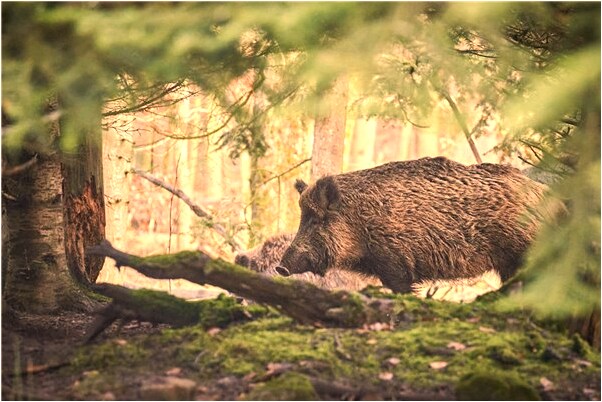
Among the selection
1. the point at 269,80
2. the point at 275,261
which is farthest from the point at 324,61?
the point at 275,261

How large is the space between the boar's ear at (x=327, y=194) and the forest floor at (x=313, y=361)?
1729mm

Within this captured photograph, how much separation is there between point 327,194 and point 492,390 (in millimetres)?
2469

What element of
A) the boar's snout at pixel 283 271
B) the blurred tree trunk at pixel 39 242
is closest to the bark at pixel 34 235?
the blurred tree trunk at pixel 39 242

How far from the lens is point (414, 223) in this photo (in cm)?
661

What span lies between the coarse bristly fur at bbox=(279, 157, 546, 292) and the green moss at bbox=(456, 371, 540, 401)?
6.50ft

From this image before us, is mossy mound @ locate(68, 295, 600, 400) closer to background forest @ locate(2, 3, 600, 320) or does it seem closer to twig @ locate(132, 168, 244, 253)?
background forest @ locate(2, 3, 600, 320)

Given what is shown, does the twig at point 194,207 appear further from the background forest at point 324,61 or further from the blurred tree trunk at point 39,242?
the background forest at point 324,61

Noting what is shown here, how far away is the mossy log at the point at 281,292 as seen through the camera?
189 inches

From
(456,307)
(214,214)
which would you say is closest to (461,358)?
(456,307)

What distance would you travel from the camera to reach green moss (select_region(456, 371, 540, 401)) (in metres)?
4.47

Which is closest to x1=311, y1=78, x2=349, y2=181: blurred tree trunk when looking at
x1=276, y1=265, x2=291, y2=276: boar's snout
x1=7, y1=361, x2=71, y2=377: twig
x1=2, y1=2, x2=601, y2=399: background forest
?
x1=2, y1=2, x2=601, y2=399: background forest

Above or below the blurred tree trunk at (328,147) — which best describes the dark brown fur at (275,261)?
below

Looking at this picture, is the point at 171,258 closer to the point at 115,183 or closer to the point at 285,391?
the point at 285,391

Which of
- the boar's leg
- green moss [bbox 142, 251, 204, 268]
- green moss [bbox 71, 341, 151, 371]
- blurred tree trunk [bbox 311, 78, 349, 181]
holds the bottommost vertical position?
green moss [bbox 71, 341, 151, 371]
